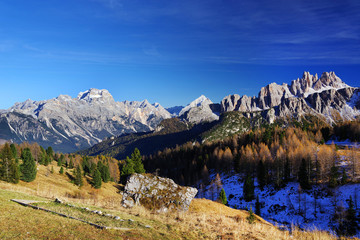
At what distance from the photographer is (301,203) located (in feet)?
265

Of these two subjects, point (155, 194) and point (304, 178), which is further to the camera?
point (304, 178)

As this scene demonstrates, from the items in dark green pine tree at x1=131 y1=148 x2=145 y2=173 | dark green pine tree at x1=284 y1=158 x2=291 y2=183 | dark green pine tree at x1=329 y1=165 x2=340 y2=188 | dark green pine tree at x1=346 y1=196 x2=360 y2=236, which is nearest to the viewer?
dark green pine tree at x1=346 y1=196 x2=360 y2=236

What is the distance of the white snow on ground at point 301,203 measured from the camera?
69.5m

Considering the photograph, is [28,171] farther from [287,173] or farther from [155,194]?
[287,173]

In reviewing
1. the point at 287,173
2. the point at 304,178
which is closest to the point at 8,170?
the point at 304,178

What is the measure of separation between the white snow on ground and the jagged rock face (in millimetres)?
48962

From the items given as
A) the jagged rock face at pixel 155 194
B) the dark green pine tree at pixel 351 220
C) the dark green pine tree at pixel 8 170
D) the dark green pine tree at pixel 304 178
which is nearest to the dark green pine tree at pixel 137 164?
the dark green pine tree at pixel 8 170

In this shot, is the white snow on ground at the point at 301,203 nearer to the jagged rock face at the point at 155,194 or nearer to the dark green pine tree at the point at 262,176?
the dark green pine tree at the point at 262,176

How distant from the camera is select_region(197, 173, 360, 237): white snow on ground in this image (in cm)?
6950

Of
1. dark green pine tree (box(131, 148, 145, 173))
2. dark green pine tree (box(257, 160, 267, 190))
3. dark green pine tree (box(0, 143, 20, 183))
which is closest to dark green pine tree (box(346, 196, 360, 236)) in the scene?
dark green pine tree (box(257, 160, 267, 190))

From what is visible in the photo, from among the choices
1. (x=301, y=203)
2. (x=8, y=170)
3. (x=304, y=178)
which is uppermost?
(x=8, y=170)

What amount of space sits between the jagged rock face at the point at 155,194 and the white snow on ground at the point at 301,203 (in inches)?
1928

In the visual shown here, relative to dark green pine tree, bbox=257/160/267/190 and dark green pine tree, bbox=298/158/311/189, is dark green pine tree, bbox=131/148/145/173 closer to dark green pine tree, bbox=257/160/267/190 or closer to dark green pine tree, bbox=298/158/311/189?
dark green pine tree, bbox=257/160/267/190

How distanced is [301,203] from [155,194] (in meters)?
75.3
